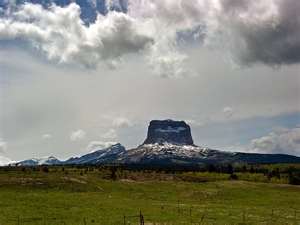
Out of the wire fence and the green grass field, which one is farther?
the green grass field

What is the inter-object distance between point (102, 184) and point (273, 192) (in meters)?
45.4

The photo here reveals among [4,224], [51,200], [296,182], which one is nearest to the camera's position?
[4,224]

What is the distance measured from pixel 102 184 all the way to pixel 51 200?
110 feet

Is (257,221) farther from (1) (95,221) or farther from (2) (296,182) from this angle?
(2) (296,182)

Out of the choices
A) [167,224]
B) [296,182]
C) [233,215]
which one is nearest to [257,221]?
[233,215]

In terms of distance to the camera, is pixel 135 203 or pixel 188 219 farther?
pixel 135 203

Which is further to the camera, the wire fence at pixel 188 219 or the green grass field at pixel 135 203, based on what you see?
the green grass field at pixel 135 203

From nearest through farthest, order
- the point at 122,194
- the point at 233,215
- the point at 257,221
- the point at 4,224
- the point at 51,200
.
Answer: the point at 4,224
the point at 257,221
the point at 233,215
the point at 51,200
the point at 122,194

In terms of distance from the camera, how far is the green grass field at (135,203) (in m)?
56.9

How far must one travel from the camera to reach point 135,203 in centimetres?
7694

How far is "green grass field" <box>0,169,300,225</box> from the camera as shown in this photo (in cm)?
5694

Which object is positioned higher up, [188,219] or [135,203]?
[135,203]

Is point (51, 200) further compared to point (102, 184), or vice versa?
point (102, 184)

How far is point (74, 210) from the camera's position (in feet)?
209
